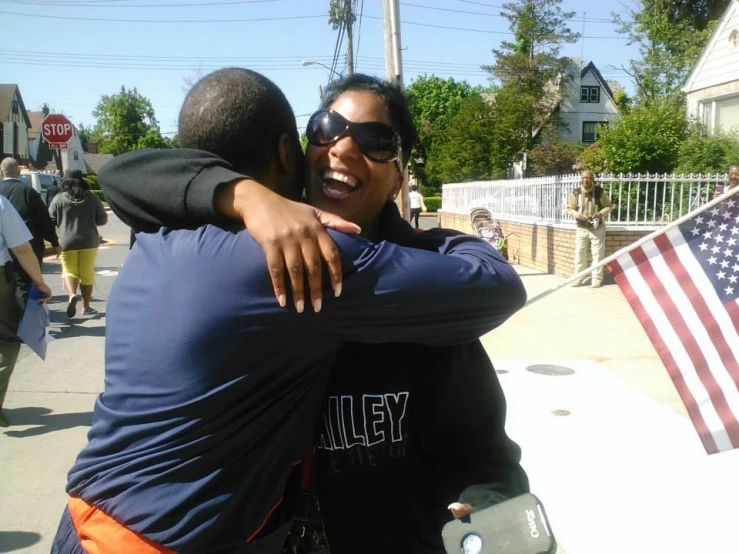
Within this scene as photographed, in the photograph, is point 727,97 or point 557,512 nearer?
point 557,512

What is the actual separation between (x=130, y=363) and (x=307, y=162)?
73 centimetres

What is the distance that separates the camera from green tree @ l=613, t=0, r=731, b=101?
34.5 meters

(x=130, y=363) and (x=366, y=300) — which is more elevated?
(x=366, y=300)

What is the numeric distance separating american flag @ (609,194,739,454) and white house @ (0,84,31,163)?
50067 mm

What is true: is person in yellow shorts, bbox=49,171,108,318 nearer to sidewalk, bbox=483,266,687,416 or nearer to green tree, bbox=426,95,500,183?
sidewalk, bbox=483,266,687,416

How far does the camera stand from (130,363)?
1.27 metres

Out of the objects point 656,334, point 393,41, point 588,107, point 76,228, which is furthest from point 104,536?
point 588,107

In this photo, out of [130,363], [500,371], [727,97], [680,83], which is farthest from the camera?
[680,83]

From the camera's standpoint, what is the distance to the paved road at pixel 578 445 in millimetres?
3484

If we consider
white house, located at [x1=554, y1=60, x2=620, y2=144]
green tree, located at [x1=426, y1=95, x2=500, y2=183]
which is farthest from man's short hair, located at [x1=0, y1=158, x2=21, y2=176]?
white house, located at [x1=554, y1=60, x2=620, y2=144]

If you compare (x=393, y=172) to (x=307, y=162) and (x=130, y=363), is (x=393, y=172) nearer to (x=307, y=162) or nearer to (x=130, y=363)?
(x=307, y=162)

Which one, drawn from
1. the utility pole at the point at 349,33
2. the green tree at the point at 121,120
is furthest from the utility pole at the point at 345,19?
the green tree at the point at 121,120

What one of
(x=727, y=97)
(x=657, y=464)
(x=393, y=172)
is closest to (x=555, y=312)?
(x=657, y=464)

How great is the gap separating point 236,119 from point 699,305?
8.09ft
